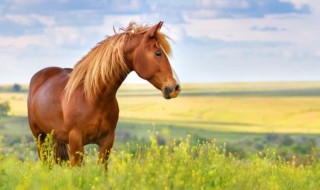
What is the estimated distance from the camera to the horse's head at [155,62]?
11297mm

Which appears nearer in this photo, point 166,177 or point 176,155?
point 166,177

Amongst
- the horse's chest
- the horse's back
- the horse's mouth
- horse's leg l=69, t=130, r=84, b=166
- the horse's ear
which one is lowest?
horse's leg l=69, t=130, r=84, b=166

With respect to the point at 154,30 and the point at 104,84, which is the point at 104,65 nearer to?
the point at 104,84

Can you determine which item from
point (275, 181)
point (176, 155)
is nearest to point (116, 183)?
point (176, 155)

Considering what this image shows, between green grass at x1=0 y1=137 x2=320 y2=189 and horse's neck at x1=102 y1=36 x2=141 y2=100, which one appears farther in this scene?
horse's neck at x1=102 y1=36 x2=141 y2=100

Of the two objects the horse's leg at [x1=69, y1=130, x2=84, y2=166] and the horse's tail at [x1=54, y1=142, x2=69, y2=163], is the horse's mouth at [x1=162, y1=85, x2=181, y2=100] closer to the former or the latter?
the horse's leg at [x1=69, y1=130, x2=84, y2=166]

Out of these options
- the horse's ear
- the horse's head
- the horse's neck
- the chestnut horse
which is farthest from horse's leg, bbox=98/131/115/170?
the horse's ear

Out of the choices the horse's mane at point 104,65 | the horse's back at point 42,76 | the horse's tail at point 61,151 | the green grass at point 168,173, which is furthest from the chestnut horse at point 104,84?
the horse's back at point 42,76

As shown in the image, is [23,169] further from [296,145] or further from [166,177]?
[296,145]

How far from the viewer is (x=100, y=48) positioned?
40.5 feet

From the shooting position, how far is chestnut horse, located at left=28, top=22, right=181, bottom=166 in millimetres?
11523

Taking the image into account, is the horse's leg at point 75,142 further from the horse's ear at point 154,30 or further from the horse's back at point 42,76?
the horse's back at point 42,76

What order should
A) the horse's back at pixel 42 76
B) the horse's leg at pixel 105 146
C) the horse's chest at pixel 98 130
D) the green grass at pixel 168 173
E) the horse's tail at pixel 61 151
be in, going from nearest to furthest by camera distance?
the green grass at pixel 168 173 < the horse's chest at pixel 98 130 < the horse's leg at pixel 105 146 < the horse's tail at pixel 61 151 < the horse's back at pixel 42 76

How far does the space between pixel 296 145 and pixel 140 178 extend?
7088 centimetres
